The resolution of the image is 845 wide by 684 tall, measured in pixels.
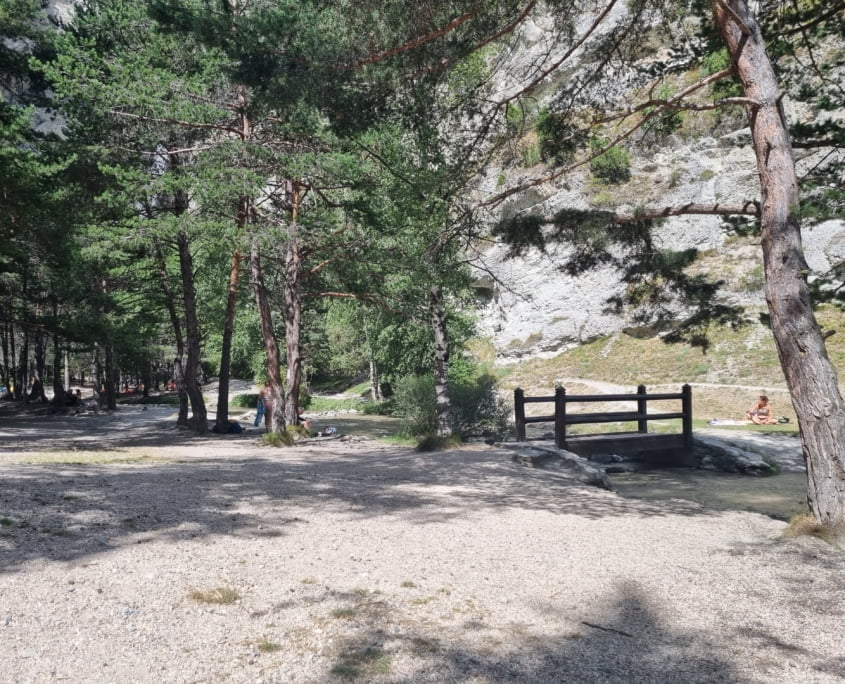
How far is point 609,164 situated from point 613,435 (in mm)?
8148

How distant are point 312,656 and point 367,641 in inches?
12.5

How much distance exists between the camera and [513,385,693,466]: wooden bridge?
12.8m

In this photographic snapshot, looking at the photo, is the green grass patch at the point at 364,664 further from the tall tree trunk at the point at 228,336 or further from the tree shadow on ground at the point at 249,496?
the tall tree trunk at the point at 228,336

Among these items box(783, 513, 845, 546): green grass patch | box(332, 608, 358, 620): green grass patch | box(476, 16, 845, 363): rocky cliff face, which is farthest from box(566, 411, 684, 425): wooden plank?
box(476, 16, 845, 363): rocky cliff face

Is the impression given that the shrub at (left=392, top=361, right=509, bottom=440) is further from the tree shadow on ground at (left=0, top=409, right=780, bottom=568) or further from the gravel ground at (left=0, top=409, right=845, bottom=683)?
the gravel ground at (left=0, top=409, right=845, bottom=683)

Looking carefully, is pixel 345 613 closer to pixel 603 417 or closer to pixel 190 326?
pixel 603 417

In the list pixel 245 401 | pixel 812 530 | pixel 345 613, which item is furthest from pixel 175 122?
pixel 245 401

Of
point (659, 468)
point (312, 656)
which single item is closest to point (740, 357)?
point (659, 468)

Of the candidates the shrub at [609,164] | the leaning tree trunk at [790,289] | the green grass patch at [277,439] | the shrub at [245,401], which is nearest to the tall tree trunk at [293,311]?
the green grass patch at [277,439]

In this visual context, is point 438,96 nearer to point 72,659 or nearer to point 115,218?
point 72,659

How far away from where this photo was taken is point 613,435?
14219 millimetres

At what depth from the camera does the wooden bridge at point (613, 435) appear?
1284 cm

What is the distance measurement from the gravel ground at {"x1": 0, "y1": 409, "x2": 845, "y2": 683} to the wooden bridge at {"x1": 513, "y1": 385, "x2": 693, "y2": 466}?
18.2ft

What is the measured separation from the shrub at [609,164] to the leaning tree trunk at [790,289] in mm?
1601
